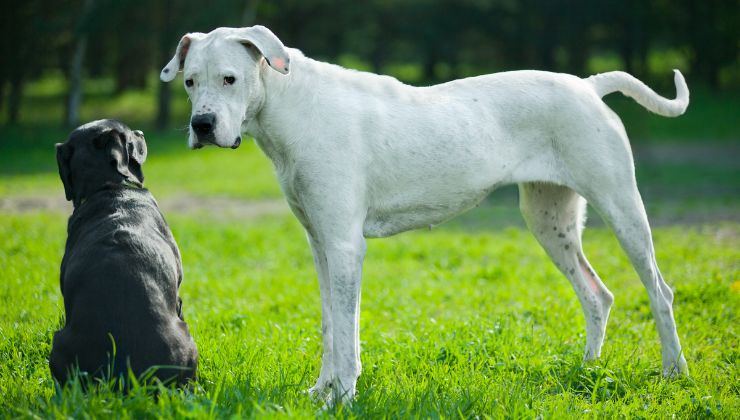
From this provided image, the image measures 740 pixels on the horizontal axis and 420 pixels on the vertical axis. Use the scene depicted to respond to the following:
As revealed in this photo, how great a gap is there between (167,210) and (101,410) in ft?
35.8

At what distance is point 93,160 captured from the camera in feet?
15.8

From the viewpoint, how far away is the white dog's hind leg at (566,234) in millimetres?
5551

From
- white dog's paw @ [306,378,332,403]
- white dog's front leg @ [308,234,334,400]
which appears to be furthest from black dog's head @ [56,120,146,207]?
white dog's paw @ [306,378,332,403]

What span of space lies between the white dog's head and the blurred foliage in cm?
2175

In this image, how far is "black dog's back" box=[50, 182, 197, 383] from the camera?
12.8 ft

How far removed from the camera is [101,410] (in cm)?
359

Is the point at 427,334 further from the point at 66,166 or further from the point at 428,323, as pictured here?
the point at 66,166

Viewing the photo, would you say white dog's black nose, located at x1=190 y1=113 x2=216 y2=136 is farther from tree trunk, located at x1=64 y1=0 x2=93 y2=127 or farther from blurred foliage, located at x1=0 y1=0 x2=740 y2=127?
tree trunk, located at x1=64 y1=0 x2=93 y2=127

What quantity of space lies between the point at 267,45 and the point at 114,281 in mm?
1580

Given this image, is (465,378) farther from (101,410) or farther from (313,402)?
(101,410)

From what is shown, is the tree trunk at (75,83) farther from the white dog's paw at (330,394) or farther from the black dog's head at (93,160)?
the white dog's paw at (330,394)

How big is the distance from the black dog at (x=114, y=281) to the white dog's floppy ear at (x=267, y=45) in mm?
1149

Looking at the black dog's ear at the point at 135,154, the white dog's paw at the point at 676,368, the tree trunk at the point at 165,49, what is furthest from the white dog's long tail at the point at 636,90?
the tree trunk at the point at 165,49

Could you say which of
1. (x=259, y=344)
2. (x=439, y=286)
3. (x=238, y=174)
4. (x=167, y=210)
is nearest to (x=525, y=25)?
(x=238, y=174)
